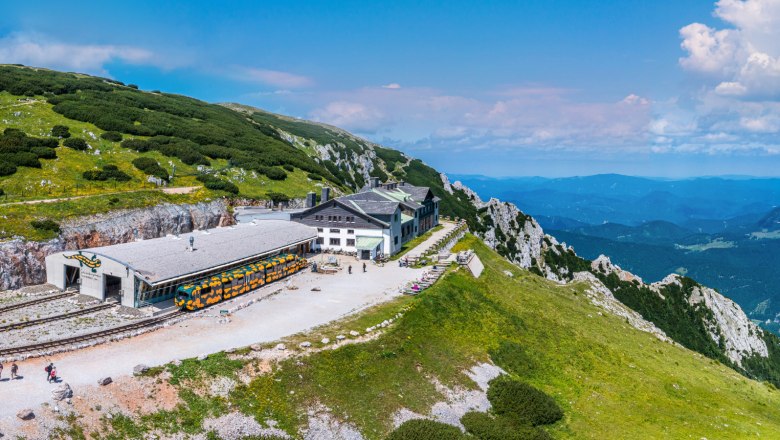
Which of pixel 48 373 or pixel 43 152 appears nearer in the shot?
pixel 48 373

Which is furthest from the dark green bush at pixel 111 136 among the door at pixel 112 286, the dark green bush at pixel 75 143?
the door at pixel 112 286

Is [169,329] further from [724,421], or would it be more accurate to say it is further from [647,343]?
[647,343]

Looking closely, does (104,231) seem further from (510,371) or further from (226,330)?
(510,371)

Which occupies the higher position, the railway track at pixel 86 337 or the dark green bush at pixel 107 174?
the dark green bush at pixel 107 174

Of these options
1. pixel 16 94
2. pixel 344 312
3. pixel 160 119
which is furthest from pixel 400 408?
pixel 16 94

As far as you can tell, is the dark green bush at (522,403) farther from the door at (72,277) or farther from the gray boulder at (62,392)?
the door at (72,277)

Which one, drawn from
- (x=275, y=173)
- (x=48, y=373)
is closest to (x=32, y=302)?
(x=48, y=373)

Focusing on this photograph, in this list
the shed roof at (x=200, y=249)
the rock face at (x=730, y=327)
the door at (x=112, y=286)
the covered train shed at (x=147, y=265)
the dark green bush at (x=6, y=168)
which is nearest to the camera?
the covered train shed at (x=147, y=265)

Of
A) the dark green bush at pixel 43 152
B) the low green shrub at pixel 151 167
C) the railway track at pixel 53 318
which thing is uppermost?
the dark green bush at pixel 43 152
